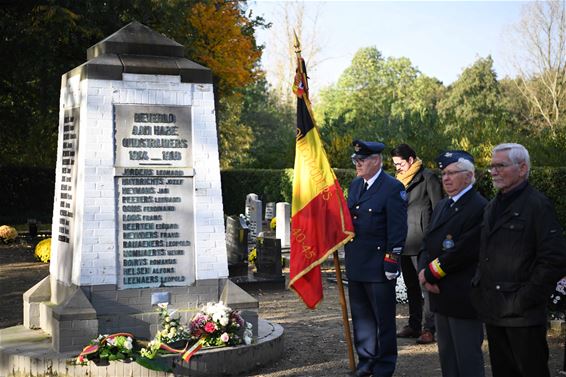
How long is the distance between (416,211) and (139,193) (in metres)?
3.14

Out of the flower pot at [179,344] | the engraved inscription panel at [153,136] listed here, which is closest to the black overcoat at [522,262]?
the flower pot at [179,344]

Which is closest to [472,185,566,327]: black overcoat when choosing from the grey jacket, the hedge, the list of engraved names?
the grey jacket

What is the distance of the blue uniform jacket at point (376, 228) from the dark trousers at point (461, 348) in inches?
52.2

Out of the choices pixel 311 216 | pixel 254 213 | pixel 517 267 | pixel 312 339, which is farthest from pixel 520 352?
pixel 254 213

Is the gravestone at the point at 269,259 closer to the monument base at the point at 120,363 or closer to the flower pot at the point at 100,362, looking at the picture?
the monument base at the point at 120,363

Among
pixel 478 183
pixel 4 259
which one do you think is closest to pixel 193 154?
pixel 478 183

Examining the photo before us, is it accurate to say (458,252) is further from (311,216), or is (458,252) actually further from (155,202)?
(155,202)

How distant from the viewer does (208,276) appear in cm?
822

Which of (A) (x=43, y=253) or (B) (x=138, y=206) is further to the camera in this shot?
(A) (x=43, y=253)

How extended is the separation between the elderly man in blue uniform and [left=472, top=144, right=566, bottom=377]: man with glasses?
1917mm

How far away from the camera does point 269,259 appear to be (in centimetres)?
1394

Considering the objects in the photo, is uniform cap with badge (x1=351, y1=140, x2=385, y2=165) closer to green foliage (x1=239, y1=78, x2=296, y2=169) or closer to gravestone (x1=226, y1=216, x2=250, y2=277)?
gravestone (x1=226, y1=216, x2=250, y2=277)

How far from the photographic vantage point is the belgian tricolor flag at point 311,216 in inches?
295

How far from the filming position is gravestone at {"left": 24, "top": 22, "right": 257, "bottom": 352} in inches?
308
